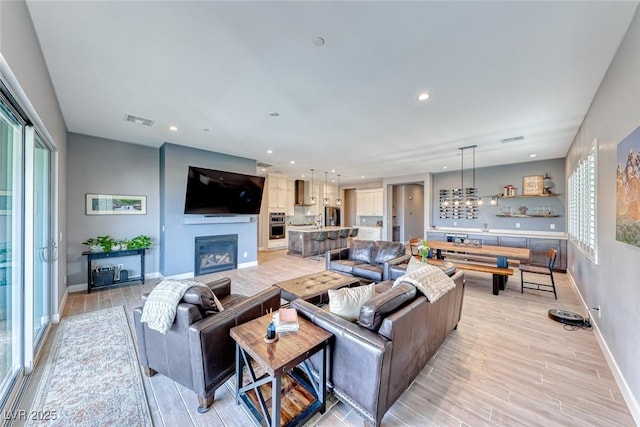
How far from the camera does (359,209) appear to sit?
35.4 feet

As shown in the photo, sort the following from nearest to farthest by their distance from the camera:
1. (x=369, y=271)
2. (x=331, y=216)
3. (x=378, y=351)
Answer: (x=378, y=351) < (x=369, y=271) < (x=331, y=216)

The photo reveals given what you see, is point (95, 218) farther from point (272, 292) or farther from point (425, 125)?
point (425, 125)

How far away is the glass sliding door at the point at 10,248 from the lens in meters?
1.94

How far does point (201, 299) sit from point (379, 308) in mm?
1353

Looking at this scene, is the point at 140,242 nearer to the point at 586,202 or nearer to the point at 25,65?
the point at 25,65

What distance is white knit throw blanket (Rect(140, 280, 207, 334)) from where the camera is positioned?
1.82 metres

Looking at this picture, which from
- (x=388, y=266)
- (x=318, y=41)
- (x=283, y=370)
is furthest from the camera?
(x=388, y=266)

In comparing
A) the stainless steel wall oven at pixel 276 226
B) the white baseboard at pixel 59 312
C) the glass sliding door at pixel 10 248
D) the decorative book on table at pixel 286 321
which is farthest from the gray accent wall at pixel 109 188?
the decorative book on table at pixel 286 321

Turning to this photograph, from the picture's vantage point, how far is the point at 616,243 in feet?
7.07

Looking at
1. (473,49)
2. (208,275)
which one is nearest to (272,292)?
(473,49)

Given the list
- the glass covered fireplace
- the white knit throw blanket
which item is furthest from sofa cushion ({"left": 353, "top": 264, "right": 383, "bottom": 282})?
the glass covered fireplace

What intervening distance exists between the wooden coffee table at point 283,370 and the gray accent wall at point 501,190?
716 cm

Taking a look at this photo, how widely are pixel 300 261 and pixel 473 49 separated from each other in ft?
20.0

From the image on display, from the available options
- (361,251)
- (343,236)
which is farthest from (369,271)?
(343,236)
